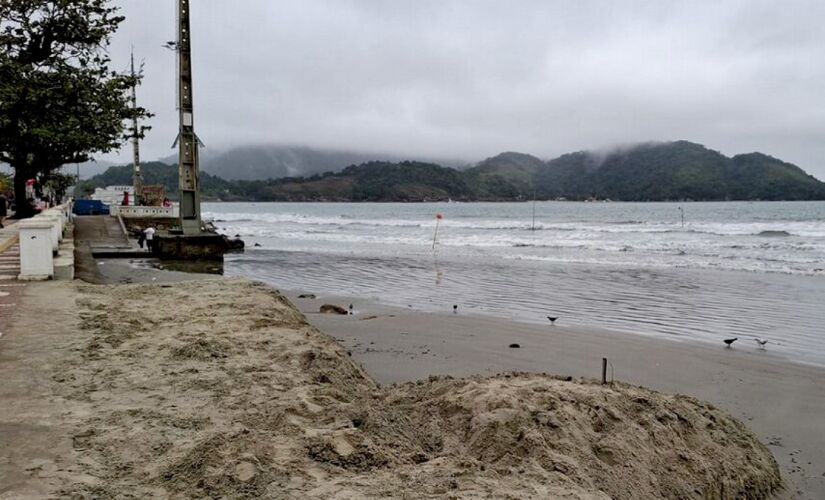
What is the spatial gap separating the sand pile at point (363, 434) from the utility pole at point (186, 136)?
14.0 m

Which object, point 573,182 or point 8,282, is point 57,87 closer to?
point 8,282

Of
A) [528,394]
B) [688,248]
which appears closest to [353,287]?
[528,394]

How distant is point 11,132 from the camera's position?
65.0ft

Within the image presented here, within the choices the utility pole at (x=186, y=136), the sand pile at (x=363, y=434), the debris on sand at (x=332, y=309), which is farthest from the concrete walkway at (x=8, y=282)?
the utility pole at (x=186, y=136)

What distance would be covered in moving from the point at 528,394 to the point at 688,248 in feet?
86.5

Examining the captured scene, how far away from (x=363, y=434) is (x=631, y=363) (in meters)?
4.82

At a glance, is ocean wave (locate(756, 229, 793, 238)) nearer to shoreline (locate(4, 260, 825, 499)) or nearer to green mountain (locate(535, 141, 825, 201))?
shoreline (locate(4, 260, 825, 499))

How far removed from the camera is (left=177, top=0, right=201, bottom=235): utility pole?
18.6m

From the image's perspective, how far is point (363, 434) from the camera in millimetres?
3703

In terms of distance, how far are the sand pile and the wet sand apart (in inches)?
31.8

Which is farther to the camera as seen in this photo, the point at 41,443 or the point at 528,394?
the point at 528,394

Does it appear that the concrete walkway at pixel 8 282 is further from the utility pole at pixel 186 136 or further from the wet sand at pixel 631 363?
the utility pole at pixel 186 136

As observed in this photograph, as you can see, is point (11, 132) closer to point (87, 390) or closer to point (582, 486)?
point (87, 390)

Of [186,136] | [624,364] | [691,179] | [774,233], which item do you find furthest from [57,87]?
[691,179]
